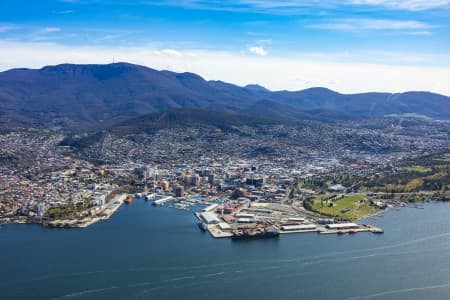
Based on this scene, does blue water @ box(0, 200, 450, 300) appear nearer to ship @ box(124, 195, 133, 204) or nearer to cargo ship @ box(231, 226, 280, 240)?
cargo ship @ box(231, 226, 280, 240)

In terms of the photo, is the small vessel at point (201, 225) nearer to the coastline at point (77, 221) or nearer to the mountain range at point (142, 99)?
the coastline at point (77, 221)

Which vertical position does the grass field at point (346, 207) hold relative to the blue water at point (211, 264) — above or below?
above

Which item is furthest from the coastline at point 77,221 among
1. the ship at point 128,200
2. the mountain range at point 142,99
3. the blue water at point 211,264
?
the mountain range at point 142,99

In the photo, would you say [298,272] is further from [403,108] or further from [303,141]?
[403,108]

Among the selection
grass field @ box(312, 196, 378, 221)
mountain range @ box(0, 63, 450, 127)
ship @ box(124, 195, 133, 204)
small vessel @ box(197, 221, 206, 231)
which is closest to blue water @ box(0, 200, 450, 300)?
small vessel @ box(197, 221, 206, 231)

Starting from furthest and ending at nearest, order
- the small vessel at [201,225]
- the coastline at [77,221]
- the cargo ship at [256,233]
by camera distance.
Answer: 1. the coastline at [77,221]
2. the small vessel at [201,225]
3. the cargo ship at [256,233]

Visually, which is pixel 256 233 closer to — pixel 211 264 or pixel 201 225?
pixel 201 225
